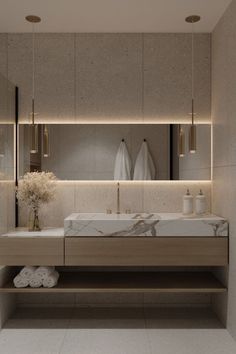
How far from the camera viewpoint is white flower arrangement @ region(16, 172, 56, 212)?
326 centimetres

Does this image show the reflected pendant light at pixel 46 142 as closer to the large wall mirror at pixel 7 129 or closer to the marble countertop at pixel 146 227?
the large wall mirror at pixel 7 129

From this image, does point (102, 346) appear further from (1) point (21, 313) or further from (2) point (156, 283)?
(1) point (21, 313)

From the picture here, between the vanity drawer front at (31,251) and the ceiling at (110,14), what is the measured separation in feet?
6.23

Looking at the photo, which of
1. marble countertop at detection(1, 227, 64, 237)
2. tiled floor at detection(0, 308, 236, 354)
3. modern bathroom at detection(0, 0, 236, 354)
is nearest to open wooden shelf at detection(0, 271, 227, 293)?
modern bathroom at detection(0, 0, 236, 354)

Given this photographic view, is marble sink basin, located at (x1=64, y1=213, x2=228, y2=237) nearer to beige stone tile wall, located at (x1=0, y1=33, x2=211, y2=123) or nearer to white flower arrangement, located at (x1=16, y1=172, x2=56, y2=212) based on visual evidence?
white flower arrangement, located at (x1=16, y1=172, x2=56, y2=212)

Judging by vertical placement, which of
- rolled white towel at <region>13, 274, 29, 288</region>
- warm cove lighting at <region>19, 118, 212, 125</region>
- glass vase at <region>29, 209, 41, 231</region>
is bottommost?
rolled white towel at <region>13, 274, 29, 288</region>

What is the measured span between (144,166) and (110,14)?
139 cm

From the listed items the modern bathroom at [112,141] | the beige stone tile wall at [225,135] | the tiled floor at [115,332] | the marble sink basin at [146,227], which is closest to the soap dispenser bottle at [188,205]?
the modern bathroom at [112,141]

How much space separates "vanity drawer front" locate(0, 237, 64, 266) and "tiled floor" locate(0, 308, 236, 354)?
1.93 feet

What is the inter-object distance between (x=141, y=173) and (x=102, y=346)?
1559 millimetres

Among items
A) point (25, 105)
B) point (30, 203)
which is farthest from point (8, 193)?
point (25, 105)

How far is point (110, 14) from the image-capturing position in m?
3.12

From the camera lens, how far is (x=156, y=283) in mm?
3164

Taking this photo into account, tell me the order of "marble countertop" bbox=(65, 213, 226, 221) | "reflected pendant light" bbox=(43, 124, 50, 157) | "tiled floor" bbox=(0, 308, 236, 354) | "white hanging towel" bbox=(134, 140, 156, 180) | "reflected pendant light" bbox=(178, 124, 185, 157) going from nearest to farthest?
"tiled floor" bbox=(0, 308, 236, 354) < "marble countertop" bbox=(65, 213, 226, 221) < "reflected pendant light" bbox=(178, 124, 185, 157) < "reflected pendant light" bbox=(43, 124, 50, 157) < "white hanging towel" bbox=(134, 140, 156, 180)
